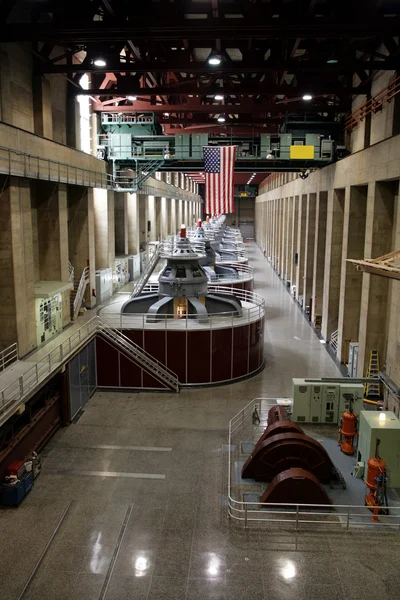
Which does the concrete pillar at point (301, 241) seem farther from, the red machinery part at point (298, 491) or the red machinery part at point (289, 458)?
the red machinery part at point (298, 491)

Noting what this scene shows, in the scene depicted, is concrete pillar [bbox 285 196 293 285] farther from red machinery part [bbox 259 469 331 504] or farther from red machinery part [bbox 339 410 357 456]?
red machinery part [bbox 259 469 331 504]

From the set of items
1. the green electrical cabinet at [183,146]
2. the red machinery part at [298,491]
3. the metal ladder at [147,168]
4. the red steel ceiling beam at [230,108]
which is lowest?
the red machinery part at [298,491]

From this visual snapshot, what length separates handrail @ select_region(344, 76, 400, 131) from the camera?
17.0 metres

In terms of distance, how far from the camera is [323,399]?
1576cm

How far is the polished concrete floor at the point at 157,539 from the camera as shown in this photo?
9.37m

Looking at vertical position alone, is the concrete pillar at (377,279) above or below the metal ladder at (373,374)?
above

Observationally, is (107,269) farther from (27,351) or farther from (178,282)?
(27,351)

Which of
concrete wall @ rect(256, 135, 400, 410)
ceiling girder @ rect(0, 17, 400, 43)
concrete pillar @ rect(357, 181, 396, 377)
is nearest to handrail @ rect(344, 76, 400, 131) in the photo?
concrete wall @ rect(256, 135, 400, 410)

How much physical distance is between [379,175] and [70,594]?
15239 mm

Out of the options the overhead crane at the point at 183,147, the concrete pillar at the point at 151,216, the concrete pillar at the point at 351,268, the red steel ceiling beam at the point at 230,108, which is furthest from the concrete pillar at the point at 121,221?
the concrete pillar at the point at 351,268

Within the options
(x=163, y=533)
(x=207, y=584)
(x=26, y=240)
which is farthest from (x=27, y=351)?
(x=207, y=584)

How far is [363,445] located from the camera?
504 inches

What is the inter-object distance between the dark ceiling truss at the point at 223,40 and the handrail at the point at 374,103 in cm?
66

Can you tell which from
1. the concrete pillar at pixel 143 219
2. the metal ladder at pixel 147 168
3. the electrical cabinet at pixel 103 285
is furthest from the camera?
the concrete pillar at pixel 143 219
